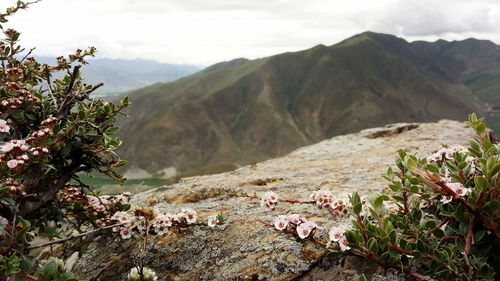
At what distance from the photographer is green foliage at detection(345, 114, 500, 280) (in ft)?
13.3

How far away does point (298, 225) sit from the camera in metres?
6.03

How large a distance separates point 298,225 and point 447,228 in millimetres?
2243

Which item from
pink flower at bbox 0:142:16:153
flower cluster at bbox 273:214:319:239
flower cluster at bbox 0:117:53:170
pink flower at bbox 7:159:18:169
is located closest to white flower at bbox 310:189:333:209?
flower cluster at bbox 273:214:319:239

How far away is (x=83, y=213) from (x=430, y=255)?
604cm

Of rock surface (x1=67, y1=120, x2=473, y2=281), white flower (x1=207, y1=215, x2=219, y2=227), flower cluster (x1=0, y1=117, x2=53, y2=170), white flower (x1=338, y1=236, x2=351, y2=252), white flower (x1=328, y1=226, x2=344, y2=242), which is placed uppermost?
flower cluster (x1=0, y1=117, x2=53, y2=170)

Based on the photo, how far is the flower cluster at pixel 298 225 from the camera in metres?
5.73

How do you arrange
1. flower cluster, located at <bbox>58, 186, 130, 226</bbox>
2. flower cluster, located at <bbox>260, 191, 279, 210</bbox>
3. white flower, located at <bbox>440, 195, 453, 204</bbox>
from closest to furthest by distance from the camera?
white flower, located at <bbox>440, 195, 453, 204</bbox>, flower cluster, located at <bbox>58, 186, 130, 226</bbox>, flower cluster, located at <bbox>260, 191, 279, 210</bbox>

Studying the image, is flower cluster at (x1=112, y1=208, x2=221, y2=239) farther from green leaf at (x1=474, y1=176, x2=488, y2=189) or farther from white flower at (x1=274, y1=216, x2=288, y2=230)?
green leaf at (x1=474, y1=176, x2=488, y2=189)

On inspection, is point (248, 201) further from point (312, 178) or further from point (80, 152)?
point (80, 152)

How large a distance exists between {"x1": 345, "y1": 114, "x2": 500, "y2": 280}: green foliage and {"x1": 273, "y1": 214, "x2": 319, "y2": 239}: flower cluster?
3.43ft

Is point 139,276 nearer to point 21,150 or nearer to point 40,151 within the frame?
point 40,151

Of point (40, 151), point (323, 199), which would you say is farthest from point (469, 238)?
point (40, 151)

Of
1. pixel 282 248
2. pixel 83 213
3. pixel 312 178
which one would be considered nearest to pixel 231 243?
pixel 282 248

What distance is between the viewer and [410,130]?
65.4 ft
